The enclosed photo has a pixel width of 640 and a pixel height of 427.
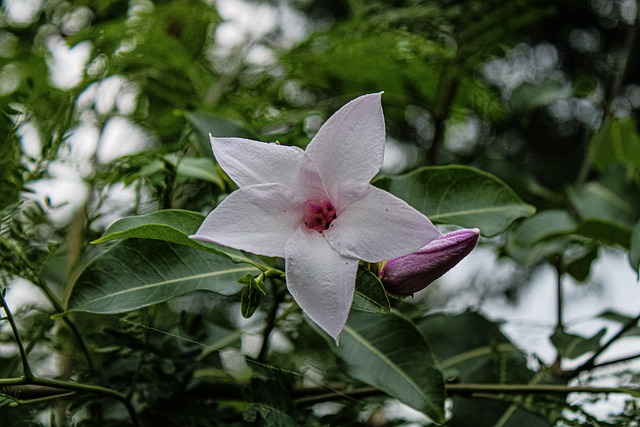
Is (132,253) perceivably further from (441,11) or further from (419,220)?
(441,11)

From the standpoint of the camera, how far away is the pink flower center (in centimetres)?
47

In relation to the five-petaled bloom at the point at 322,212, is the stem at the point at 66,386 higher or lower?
lower

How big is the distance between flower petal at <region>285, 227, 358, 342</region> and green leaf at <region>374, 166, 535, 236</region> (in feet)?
0.53

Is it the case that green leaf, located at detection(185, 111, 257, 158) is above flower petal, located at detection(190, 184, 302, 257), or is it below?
below

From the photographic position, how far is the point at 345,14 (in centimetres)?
188

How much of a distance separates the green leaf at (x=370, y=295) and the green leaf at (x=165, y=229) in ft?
0.25

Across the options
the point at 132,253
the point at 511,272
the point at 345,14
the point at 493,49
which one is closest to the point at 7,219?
the point at 132,253

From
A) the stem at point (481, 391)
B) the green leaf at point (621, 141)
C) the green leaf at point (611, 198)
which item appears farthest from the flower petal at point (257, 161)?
the green leaf at point (621, 141)

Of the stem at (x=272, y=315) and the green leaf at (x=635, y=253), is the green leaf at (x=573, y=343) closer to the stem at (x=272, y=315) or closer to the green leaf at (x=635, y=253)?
the green leaf at (x=635, y=253)

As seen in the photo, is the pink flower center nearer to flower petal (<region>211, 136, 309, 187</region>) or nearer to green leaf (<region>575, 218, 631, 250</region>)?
flower petal (<region>211, 136, 309, 187</region>)

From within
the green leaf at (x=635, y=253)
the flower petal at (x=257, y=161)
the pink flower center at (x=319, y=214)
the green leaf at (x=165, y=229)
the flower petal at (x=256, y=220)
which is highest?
the flower petal at (x=257, y=161)

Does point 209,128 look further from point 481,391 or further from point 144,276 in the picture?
point 481,391

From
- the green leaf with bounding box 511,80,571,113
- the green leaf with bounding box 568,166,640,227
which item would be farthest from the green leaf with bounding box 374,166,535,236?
the green leaf with bounding box 511,80,571,113

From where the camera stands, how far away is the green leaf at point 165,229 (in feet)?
1.51
